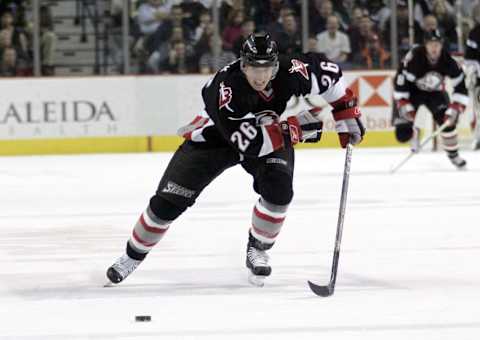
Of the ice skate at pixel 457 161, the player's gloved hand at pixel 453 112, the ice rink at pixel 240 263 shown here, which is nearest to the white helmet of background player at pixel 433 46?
the player's gloved hand at pixel 453 112

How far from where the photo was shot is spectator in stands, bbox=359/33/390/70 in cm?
1113

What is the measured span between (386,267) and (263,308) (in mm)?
975

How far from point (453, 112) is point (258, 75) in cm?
474

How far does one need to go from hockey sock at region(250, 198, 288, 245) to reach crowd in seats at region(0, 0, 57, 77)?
265 inches

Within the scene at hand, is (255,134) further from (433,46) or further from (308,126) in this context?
(433,46)

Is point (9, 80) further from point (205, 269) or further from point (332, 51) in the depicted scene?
point (205, 269)

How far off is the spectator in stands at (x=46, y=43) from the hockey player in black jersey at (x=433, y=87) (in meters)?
3.59

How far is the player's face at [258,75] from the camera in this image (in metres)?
3.94

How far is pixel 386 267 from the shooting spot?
4629 millimetres

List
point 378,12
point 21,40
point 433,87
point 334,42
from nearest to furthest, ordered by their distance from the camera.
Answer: point 433,87 → point 21,40 → point 334,42 → point 378,12

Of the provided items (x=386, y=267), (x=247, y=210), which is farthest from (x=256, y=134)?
(x=247, y=210)

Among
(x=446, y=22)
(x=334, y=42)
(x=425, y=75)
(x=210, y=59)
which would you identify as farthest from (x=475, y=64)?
(x=210, y=59)

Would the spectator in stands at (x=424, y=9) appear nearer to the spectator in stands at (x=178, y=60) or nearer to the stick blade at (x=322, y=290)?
the spectator in stands at (x=178, y=60)

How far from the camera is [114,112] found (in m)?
10.7
